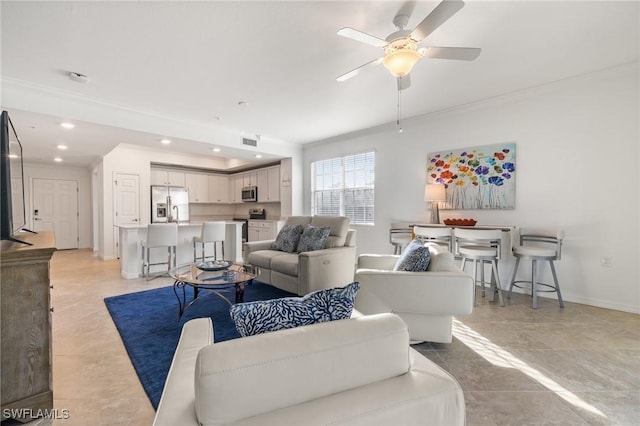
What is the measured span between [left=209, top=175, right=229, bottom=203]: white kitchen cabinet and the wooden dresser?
698 centimetres

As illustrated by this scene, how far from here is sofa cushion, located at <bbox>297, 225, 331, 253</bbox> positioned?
3729mm

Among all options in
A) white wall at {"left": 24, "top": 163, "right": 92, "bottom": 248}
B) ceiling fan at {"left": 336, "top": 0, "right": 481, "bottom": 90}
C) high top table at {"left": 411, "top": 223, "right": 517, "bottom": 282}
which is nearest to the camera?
ceiling fan at {"left": 336, "top": 0, "right": 481, "bottom": 90}

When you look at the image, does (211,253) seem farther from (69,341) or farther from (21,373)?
(21,373)

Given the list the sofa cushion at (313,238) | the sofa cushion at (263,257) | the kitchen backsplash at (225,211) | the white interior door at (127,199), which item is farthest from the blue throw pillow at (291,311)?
the white interior door at (127,199)

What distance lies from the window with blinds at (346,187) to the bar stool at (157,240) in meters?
A: 3.09

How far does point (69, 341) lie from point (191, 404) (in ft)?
8.25

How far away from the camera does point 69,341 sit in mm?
2420

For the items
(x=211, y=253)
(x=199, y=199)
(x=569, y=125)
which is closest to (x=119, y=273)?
(x=211, y=253)

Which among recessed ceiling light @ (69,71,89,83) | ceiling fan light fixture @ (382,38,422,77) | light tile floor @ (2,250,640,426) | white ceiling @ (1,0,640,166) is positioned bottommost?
light tile floor @ (2,250,640,426)

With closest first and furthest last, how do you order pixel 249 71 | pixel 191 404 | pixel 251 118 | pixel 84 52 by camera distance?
1. pixel 191 404
2. pixel 84 52
3. pixel 249 71
4. pixel 251 118

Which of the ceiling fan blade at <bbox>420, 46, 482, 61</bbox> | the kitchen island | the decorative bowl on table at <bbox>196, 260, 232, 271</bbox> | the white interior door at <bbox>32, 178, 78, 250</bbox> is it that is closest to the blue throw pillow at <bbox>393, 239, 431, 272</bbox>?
the ceiling fan blade at <bbox>420, 46, 482, 61</bbox>

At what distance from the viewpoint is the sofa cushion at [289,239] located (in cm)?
Result: 409

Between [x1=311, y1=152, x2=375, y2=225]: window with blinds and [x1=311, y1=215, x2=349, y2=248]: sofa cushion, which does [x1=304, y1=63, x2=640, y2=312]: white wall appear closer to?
[x1=311, y1=152, x2=375, y2=225]: window with blinds

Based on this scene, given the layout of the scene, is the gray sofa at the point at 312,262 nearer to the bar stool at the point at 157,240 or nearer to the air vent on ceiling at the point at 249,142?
the bar stool at the point at 157,240
